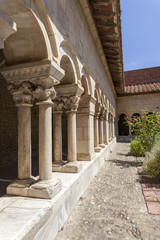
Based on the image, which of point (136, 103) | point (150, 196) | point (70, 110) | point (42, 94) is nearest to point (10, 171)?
point (70, 110)

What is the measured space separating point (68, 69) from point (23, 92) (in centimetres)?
125

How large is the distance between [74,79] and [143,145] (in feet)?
13.6

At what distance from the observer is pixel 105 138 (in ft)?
26.6

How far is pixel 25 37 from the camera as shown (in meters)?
2.12

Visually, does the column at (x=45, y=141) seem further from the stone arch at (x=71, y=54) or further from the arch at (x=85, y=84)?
the arch at (x=85, y=84)

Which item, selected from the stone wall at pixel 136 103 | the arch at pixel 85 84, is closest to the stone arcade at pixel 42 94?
Result: the arch at pixel 85 84

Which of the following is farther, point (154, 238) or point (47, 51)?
point (47, 51)

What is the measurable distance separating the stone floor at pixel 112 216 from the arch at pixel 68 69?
2265 millimetres

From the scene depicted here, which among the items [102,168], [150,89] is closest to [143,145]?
[102,168]

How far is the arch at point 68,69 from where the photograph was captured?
3104mm

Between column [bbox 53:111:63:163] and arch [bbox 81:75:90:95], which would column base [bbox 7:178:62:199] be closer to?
column [bbox 53:111:63:163]

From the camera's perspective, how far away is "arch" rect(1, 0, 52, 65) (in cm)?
185

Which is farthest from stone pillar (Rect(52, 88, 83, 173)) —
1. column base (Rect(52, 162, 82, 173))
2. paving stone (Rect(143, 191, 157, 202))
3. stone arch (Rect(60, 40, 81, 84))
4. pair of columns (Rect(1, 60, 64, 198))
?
paving stone (Rect(143, 191, 157, 202))

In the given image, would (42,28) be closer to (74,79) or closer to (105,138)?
(74,79)
